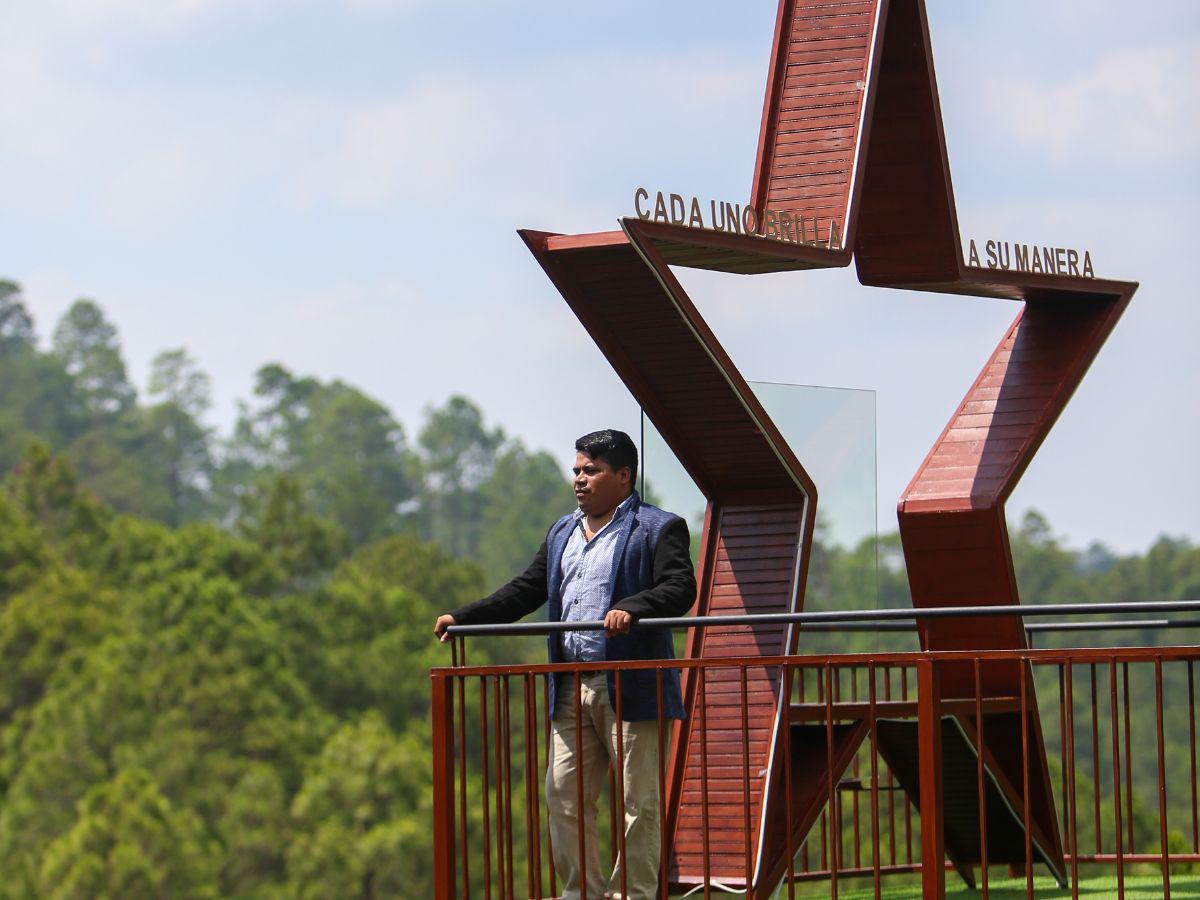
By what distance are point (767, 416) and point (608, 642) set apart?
1205 mm

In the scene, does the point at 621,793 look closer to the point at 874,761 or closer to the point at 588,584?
the point at 588,584

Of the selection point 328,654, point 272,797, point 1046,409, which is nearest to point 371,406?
point 328,654

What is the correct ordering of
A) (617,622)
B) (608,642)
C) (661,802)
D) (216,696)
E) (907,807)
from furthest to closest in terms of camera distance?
(216,696) → (907,807) → (608,642) → (661,802) → (617,622)

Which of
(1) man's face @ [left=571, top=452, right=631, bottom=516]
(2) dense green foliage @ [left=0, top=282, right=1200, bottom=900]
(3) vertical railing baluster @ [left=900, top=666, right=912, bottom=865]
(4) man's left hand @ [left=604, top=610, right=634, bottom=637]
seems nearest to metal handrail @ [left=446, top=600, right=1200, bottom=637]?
(4) man's left hand @ [left=604, top=610, right=634, bottom=637]

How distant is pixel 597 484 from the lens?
749 cm

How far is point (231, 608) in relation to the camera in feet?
130

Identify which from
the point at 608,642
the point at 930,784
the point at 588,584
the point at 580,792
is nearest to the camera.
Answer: the point at 930,784

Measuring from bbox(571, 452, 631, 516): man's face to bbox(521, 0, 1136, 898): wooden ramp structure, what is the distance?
512 mm

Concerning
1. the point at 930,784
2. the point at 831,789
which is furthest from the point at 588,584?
the point at 930,784

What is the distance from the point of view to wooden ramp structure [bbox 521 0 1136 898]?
7703 millimetres

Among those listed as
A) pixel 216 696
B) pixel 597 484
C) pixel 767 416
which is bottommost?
pixel 216 696

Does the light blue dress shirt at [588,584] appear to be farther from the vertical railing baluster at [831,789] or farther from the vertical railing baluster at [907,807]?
the vertical railing baluster at [907,807]

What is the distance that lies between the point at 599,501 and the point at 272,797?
3153 cm

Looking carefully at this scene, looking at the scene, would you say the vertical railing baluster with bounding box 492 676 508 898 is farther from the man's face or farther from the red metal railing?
the man's face
